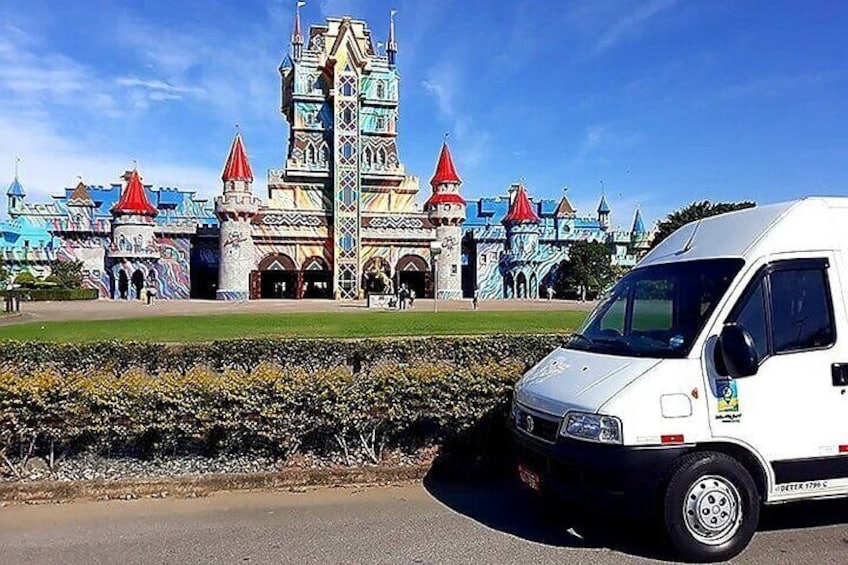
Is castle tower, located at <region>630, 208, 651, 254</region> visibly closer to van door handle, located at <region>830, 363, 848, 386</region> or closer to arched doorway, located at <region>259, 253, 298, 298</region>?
arched doorway, located at <region>259, 253, 298, 298</region>

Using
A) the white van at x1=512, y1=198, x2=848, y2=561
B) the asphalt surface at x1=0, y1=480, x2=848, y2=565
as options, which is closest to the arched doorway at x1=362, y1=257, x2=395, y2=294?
the asphalt surface at x1=0, y1=480, x2=848, y2=565

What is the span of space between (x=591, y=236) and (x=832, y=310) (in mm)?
67616

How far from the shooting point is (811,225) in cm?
488

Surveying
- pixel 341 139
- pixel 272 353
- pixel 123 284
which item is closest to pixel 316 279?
pixel 341 139

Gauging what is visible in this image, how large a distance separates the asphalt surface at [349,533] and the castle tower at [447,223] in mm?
51801

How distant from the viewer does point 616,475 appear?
4.21 metres

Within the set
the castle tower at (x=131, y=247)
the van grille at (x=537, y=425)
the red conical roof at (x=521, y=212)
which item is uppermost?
the red conical roof at (x=521, y=212)

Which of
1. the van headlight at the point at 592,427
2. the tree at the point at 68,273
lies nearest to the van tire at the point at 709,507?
the van headlight at the point at 592,427

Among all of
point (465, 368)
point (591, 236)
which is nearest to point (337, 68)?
point (591, 236)

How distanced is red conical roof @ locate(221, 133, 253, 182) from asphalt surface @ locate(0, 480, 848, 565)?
173 feet

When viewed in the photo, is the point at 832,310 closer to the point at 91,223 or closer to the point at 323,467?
the point at 323,467

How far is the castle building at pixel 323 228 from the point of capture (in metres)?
55.9

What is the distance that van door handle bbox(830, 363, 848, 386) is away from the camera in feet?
15.0

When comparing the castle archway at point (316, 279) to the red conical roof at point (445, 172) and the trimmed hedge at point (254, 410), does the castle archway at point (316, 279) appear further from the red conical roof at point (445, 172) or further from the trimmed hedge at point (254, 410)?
the trimmed hedge at point (254, 410)
